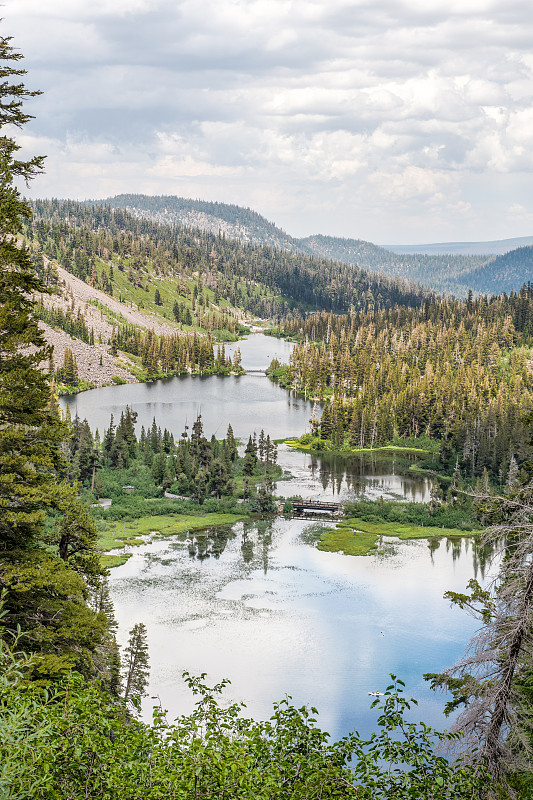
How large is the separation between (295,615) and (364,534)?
23.6 meters

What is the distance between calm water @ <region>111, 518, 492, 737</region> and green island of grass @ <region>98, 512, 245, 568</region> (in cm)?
199

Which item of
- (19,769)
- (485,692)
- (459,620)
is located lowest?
(459,620)

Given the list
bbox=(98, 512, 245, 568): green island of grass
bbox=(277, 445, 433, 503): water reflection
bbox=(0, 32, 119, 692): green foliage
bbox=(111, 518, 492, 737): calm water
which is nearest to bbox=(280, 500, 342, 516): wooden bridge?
bbox=(277, 445, 433, 503): water reflection

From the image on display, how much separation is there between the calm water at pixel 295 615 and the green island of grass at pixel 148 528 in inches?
73.6

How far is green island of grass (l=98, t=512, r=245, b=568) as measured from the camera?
70500 millimetres

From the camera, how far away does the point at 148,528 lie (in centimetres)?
7744

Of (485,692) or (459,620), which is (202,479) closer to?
(459,620)

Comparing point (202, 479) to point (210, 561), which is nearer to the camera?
point (210, 561)

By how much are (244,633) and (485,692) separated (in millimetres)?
36428

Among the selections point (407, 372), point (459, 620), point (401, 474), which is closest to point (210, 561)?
point (459, 620)

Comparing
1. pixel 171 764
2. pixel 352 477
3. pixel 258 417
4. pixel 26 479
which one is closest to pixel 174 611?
pixel 26 479

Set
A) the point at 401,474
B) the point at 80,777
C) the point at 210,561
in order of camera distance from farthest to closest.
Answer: the point at 401,474, the point at 210,561, the point at 80,777

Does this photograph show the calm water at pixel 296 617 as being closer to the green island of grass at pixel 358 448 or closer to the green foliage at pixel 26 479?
the green foliage at pixel 26 479

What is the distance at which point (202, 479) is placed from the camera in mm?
89125
